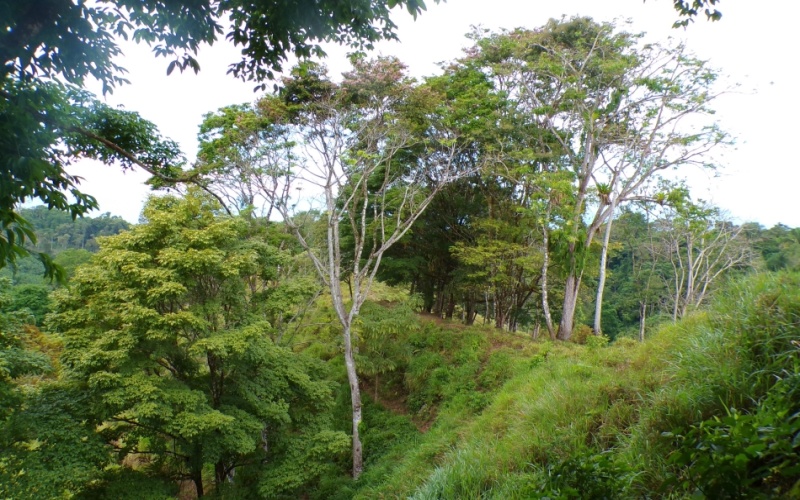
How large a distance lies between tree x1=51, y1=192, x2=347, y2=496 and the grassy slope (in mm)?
3372

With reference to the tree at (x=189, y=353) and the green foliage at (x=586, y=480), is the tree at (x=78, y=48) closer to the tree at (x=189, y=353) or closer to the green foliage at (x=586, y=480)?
the green foliage at (x=586, y=480)

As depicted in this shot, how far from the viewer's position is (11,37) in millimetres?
2309

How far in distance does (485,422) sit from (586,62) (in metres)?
9.95

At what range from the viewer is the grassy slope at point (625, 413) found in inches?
107

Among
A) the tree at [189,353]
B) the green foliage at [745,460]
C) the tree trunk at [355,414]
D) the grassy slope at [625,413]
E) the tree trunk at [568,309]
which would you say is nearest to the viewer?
the green foliage at [745,460]

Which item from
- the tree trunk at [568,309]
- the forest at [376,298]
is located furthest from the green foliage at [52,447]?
the tree trunk at [568,309]

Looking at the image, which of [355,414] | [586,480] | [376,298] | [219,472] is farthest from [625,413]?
[376,298]

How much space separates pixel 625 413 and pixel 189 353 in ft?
25.7

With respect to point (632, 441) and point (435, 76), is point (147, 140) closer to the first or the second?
point (632, 441)

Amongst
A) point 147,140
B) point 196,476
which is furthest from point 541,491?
point 196,476

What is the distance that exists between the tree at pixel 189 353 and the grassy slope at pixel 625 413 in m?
3.37

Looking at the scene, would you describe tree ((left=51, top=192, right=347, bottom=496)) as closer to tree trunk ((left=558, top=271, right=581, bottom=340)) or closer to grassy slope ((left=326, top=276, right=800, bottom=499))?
grassy slope ((left=326, top=276, right=800, bottom=499))

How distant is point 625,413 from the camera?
3.91 meters

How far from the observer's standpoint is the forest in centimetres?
273
